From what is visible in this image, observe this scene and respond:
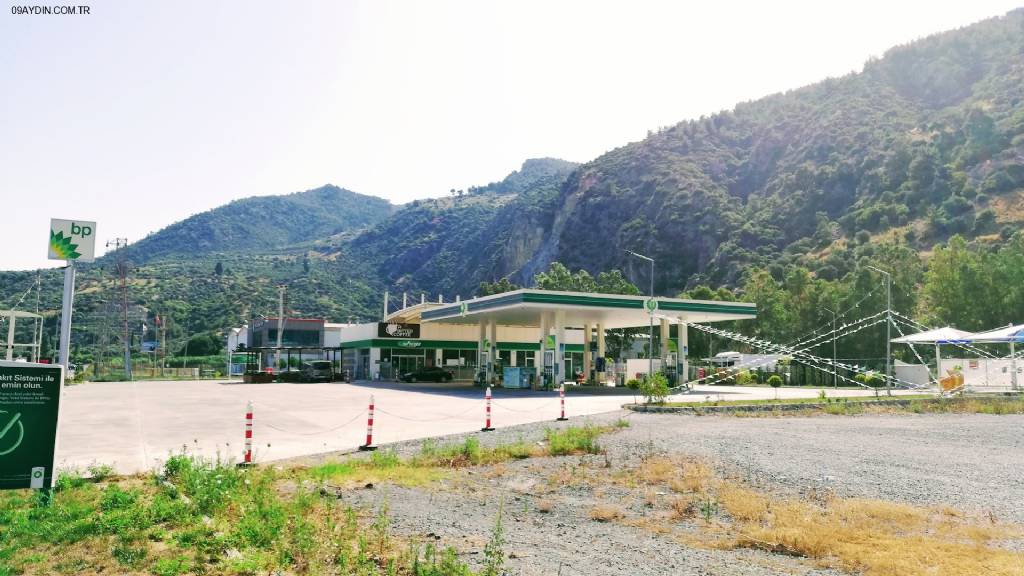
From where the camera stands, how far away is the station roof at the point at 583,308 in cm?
3891

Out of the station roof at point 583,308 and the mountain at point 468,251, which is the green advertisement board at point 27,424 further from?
the mountain at point 468,251

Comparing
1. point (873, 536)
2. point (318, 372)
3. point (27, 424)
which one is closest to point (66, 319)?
point (27, 424)

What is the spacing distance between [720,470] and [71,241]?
1838cm

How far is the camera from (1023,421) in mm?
21516

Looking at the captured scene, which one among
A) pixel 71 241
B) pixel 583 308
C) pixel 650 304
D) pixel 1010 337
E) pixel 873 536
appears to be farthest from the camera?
pixel 583 308

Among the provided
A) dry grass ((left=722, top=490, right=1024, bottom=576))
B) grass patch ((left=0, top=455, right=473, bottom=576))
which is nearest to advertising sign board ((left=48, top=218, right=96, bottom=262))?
grass patch ((left=0, top=455, right=473, bottom=576))

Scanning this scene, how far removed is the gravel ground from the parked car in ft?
124

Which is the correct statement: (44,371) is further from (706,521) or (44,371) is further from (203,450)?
(706,521)

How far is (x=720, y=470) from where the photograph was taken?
468 inches

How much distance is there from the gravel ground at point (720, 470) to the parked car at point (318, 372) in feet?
124

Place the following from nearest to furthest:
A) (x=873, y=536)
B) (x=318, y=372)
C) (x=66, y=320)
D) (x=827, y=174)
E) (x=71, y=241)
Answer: (x=873, y=536) < (x=66, y=320) < (x=71, y=241) < (x=318, y=372) < (x=827, y=174)

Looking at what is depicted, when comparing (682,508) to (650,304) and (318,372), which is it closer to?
(650,304)

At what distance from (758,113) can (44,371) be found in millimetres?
161362

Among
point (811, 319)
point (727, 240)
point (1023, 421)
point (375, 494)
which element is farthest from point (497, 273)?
point (375, 494)
